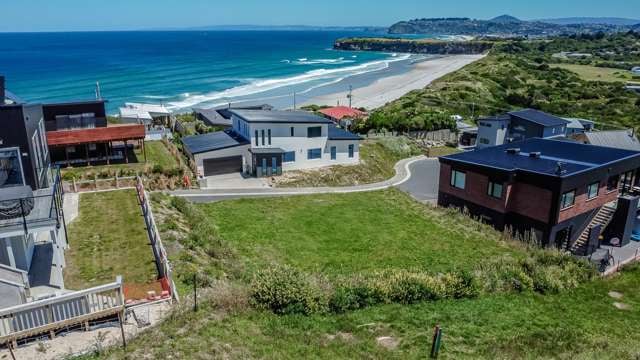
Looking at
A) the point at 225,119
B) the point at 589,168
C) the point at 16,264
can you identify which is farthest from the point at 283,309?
the point at 225,119

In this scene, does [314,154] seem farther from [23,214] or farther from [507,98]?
[507,98]

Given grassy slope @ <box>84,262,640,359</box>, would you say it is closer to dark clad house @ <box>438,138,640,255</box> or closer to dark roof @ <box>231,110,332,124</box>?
dark clad house @ <box>438,138,640,255</box>

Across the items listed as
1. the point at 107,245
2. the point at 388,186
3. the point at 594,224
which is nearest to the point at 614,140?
the point at 594,224

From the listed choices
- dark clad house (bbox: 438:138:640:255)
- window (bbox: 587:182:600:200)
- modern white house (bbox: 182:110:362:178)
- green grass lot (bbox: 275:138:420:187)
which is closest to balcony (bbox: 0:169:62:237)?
modern white house (bbox: 182:110:362:178)

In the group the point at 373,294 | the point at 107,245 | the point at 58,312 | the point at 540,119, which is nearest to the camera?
the point at 58,312

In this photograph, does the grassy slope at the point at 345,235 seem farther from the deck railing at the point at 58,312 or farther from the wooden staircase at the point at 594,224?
the deck railing at the point at 58,312

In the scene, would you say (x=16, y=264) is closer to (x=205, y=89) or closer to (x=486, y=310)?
(x=486, y=310)

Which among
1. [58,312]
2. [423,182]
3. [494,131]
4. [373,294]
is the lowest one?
[423,182]
